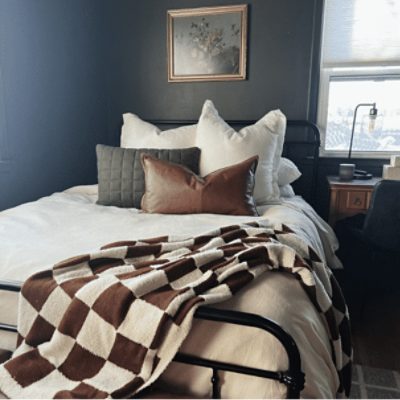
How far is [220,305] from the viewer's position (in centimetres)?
92

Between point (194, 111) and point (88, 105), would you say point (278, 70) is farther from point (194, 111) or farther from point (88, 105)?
point (88, 105)

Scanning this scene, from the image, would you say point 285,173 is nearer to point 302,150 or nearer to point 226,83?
point 302,150

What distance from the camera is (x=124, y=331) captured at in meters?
0.88

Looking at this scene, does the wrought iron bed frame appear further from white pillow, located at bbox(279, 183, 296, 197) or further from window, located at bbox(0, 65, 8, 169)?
window, located at bbox(0, 65, 8, 169)

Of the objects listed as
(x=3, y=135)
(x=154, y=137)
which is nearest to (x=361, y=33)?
(x=154, y=137)

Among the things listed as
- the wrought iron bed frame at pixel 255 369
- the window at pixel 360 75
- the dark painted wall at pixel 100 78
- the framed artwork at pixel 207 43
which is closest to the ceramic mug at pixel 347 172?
the window at pixel 360 75

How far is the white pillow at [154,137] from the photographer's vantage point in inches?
89.7

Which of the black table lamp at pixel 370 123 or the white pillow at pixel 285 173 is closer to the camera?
the white pillow at pixel 285 173

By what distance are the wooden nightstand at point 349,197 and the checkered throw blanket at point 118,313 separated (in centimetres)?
133

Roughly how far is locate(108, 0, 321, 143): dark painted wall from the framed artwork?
56 mm

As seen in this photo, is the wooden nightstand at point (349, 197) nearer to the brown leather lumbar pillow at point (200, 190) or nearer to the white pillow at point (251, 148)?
the white pillow at point (251, 148)

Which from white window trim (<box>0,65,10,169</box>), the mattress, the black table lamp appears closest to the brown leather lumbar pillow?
the mattress

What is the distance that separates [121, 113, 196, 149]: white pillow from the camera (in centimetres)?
228

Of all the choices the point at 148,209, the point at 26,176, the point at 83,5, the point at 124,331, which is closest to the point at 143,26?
the point at 83,5
